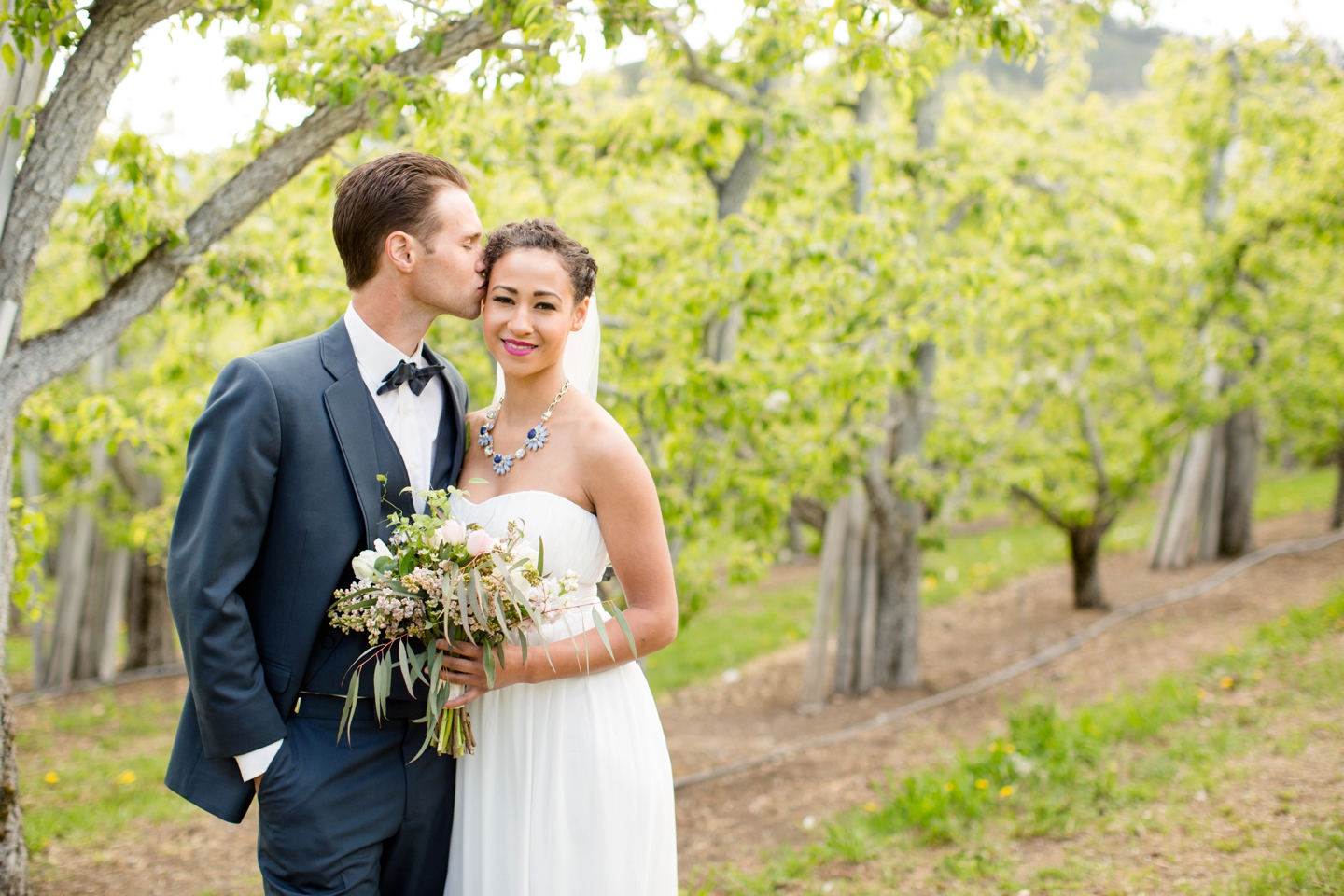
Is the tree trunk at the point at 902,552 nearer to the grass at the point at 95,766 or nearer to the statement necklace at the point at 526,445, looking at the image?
the grass at the point at 95,766

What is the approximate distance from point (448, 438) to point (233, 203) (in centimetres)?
142

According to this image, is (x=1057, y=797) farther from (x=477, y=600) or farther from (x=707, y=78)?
(x=707, y=78)

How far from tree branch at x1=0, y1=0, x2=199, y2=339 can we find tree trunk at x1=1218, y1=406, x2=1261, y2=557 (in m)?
12.7

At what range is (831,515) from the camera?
26.5 ft

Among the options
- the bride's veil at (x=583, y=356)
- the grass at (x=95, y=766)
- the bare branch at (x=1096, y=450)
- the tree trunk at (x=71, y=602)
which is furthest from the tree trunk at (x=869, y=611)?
the tree trunk at (x=71, y=602)

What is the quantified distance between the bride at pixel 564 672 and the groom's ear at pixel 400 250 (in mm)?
211

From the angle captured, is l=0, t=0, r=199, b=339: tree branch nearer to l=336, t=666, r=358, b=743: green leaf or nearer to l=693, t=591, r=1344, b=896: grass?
l=336, t=666, r=358, b=743: green leaf

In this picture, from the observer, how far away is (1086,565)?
10383 millimetres

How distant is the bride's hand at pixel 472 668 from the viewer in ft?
7.09

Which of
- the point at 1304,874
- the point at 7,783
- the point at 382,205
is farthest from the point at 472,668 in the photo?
the point at 1304,874

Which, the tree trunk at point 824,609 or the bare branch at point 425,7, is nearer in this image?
the bare branch at point 425,7

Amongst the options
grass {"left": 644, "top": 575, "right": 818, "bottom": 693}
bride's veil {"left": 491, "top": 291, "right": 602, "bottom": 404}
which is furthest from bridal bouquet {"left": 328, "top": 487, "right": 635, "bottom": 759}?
grass {"left": 644, "top": 575, "right": 818, "bottom": 693}

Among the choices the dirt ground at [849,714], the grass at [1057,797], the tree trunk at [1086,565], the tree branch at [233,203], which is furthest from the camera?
the tree trunk at [1086,565]

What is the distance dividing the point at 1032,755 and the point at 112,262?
16.6 ft
